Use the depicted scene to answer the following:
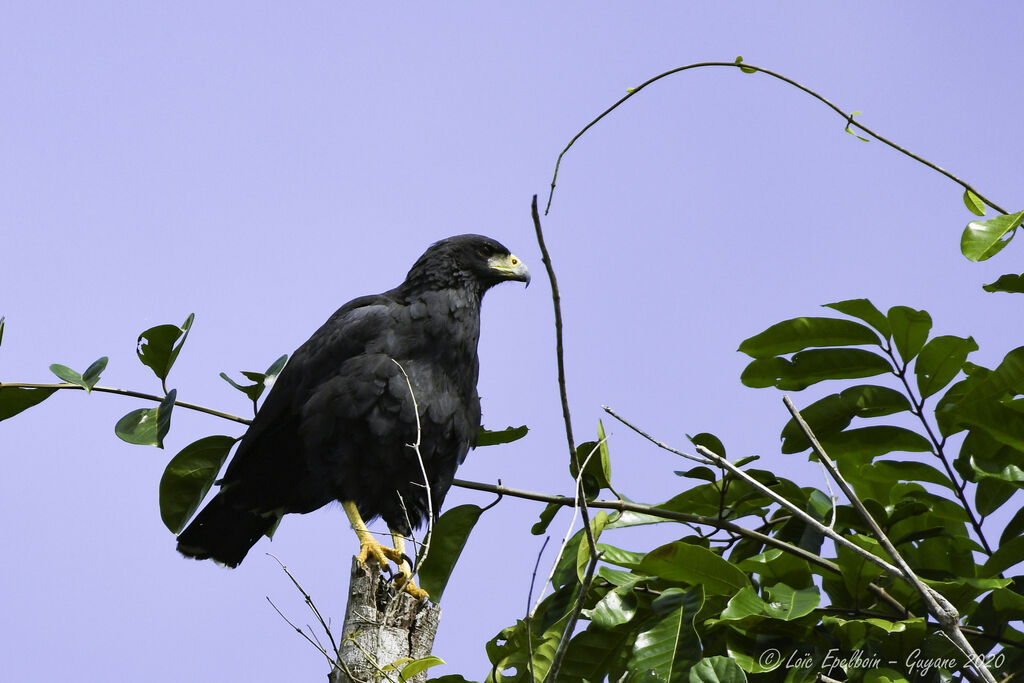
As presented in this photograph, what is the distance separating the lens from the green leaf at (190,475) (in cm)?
373

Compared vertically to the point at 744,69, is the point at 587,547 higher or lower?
lower

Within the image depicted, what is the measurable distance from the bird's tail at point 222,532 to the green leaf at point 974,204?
3.29m

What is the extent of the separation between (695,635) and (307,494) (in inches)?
99.0

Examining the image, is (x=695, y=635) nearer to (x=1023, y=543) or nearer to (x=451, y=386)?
(x=1023, y=543)

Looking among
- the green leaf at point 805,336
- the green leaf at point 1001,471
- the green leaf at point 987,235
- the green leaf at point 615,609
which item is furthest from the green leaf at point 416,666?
the green leaf at point 987,235

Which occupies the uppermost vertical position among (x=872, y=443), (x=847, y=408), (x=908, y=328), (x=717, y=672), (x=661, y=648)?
(x=908, y=328)

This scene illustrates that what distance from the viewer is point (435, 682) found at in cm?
302

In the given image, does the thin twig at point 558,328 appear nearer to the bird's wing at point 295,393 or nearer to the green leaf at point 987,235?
the green leaf at point 987,235

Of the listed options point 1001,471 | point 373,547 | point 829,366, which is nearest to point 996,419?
point 1001,471

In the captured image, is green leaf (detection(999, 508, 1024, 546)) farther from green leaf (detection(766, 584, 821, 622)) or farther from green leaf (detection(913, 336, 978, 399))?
green leaf (detection(766, 584, 821, 622))

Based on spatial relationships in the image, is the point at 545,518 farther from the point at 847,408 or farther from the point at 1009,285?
the point at 1009,285

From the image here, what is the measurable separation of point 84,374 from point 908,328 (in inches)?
109

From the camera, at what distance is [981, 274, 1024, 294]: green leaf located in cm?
295
